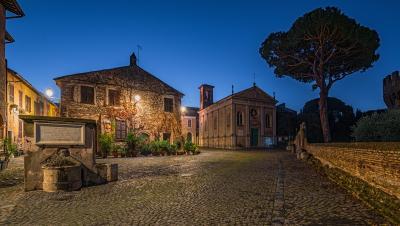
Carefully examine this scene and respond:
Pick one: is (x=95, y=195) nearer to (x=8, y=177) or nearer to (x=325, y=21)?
(x=8, y=177)

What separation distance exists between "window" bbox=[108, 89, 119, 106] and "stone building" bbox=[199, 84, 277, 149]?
19346 mm

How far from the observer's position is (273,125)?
42.8m

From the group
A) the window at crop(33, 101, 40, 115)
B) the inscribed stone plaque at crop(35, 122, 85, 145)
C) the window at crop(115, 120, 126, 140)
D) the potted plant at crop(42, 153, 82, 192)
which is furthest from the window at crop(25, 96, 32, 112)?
the potted plant at crop(42, 153, 82, 192)

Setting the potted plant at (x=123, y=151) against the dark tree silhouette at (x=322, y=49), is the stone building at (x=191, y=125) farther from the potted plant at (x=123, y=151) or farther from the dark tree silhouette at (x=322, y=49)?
the potted plant at (x=123, y=151)

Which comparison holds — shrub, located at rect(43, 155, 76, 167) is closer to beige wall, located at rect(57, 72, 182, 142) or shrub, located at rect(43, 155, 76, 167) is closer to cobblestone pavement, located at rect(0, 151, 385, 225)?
cobblestone pavement, located at rect(0, 151, 385, 225)

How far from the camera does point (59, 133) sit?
7746 mm

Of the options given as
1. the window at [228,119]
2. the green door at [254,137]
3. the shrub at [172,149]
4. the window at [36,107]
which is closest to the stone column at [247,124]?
the green door at [254,137]

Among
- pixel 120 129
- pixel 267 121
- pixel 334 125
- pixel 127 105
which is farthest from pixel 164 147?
pixel 334 125

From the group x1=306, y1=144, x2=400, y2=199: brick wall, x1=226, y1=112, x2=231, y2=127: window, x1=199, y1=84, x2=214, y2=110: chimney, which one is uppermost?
x1=199, y1=84, x2=214, y2=110: chimney

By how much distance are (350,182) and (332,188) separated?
51 cm

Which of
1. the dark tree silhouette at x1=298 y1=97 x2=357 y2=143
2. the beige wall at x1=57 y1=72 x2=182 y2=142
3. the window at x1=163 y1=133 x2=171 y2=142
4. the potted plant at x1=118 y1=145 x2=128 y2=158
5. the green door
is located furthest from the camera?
the green door

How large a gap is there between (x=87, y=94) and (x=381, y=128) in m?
21.9

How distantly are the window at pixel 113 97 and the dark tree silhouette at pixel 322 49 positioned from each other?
54.5ft

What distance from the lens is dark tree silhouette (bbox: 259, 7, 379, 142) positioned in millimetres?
24484
